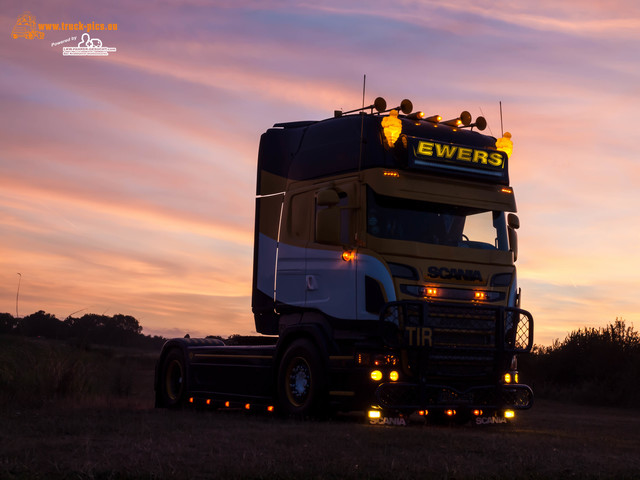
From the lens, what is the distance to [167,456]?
8922mm

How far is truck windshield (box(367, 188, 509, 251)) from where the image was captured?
45.7 ft

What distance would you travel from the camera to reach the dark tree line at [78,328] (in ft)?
67.6

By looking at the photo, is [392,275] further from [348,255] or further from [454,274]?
[454,274]

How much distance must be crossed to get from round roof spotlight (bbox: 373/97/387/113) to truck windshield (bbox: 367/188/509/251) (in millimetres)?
1414

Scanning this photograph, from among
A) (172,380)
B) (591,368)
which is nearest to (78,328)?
(172,380)

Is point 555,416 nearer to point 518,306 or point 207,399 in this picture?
point 518,306

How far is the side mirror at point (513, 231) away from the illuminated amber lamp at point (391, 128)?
2.46 meters

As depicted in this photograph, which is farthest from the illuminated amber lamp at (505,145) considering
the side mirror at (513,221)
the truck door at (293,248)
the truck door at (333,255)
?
the truck door at (293,248)

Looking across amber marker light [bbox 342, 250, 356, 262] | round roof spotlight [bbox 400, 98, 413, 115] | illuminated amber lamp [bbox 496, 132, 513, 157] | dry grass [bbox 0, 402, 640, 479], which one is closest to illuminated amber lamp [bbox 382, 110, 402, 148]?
round roof spotlight [bbox 400, 98, 413, 115]

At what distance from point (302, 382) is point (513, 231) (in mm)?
4137

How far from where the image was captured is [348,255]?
13820 millimetres

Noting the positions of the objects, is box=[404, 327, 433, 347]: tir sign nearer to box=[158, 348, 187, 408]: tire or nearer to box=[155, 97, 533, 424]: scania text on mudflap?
box=[155, 97, 533, 424]: scania text on mudflap

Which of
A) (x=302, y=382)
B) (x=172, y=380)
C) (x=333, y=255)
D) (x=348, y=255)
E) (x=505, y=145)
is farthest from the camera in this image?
(x=172, y=380)

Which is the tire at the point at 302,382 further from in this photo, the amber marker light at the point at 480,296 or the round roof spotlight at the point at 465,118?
the round roof spotlight at the point at 465,118
